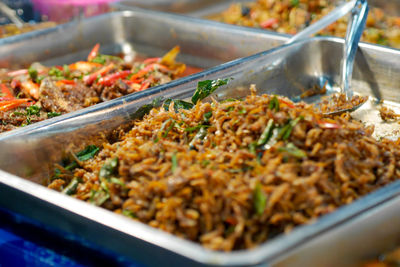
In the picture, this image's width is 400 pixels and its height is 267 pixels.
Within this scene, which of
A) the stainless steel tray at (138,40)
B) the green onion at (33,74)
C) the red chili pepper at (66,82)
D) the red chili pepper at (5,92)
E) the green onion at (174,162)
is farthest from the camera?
the stainless steel tray at (138,40)

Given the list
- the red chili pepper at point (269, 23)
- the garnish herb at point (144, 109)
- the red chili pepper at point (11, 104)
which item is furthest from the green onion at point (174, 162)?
the red chili pepper at point (269, 23)

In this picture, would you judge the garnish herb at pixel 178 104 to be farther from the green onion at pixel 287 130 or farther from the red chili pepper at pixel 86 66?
the red chili pepper at pixel 86 66

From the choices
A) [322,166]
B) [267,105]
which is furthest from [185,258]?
[267,105]

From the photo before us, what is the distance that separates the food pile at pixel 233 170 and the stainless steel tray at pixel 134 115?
101 millimetres

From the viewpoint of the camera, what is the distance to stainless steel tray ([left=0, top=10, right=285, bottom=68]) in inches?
129

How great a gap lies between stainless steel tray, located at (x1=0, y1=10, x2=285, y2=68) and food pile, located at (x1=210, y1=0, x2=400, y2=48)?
56cm

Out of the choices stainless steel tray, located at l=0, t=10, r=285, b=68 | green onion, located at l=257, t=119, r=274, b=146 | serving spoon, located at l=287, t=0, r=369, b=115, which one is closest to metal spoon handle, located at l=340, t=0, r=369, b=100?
serving spoon, located at l=287, t=0, r=369, b=115

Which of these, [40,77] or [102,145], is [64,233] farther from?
[40,77]

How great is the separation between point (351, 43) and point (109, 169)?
5.30ft

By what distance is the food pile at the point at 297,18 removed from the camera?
3.55 metres

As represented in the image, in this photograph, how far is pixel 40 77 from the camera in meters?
2.80

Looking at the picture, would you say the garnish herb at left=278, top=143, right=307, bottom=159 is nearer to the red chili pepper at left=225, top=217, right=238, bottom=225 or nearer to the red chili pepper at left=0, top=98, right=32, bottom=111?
the red chili pepper at left=225, top=217, right=238, bottom=225

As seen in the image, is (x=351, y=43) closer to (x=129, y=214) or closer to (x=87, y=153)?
(x=87, y=153)

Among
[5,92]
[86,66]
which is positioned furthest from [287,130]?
[86,66]
